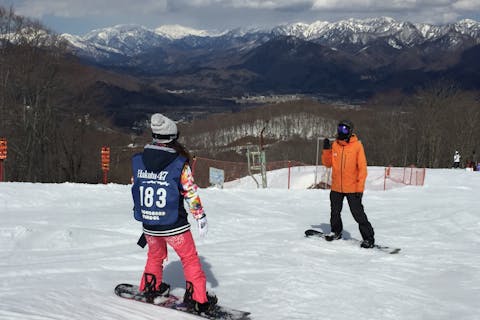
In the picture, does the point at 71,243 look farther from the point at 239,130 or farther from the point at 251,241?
the point at 239,130

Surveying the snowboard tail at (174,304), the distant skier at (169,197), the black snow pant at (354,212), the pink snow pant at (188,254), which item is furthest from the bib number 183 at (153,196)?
the black snow pant at (354,212)

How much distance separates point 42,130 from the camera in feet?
106

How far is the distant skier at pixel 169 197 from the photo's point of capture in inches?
154

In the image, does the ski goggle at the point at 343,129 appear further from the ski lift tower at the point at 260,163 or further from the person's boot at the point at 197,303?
the ski lift tower at the point at 260,163

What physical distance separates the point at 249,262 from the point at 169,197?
2.67 metres

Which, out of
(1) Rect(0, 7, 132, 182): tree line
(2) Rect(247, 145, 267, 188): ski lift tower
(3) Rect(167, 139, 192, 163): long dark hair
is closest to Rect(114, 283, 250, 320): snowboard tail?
(3) Rect(167, 139, 192, 163): long dark hair

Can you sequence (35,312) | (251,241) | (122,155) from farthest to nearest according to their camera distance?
(122,155) < (251,241) < (35,312)

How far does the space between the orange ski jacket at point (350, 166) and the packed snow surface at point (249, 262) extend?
38.0 inches

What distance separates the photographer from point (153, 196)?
3953mm

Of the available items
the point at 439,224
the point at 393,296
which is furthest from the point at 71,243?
the point at 439,224

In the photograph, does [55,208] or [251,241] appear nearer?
[251,241]

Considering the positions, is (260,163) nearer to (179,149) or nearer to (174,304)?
(174,304)

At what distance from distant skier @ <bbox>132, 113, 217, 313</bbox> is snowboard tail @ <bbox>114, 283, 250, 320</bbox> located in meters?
0.06

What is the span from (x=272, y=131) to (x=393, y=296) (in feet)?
533
